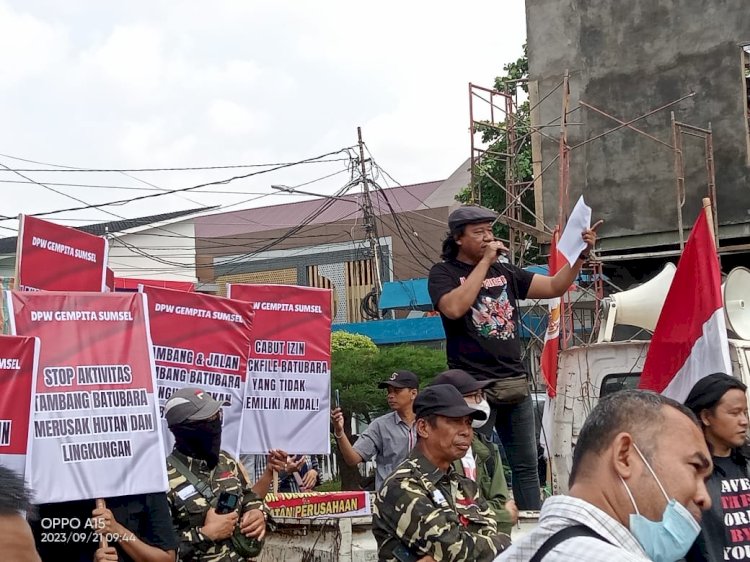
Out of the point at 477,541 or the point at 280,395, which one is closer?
the point at 477,541

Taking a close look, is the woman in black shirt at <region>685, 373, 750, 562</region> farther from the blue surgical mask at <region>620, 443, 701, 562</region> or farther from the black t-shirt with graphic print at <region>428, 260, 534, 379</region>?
the blue surgical mask at <region>620, 443, 701, 562</region>

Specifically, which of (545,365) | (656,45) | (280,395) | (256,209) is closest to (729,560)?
(280,395)

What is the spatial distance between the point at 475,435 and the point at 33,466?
6.50 ft

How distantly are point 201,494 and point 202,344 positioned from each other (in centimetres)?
144

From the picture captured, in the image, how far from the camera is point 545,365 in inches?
445

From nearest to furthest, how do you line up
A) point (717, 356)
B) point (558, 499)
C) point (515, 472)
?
point (558, 499)
point (515, 472)
point (717, 356)

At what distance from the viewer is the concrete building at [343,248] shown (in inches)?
1443

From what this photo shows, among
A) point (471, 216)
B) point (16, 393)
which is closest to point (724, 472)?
point (471, 216)

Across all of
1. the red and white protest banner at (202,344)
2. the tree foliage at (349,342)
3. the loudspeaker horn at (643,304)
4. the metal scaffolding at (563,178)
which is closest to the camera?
the red and white protest banner at (202,344)

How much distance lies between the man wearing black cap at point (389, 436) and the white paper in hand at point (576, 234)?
1496mm

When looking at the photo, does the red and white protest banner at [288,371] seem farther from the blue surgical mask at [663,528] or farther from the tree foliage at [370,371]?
the tree foliage at [370,371]

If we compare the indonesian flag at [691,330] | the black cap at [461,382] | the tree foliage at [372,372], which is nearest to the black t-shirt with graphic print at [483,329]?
the black cap at [461,382]

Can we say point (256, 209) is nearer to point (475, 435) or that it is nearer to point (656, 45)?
point (656, 45)

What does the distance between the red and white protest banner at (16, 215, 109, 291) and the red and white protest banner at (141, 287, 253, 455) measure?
1.19m
